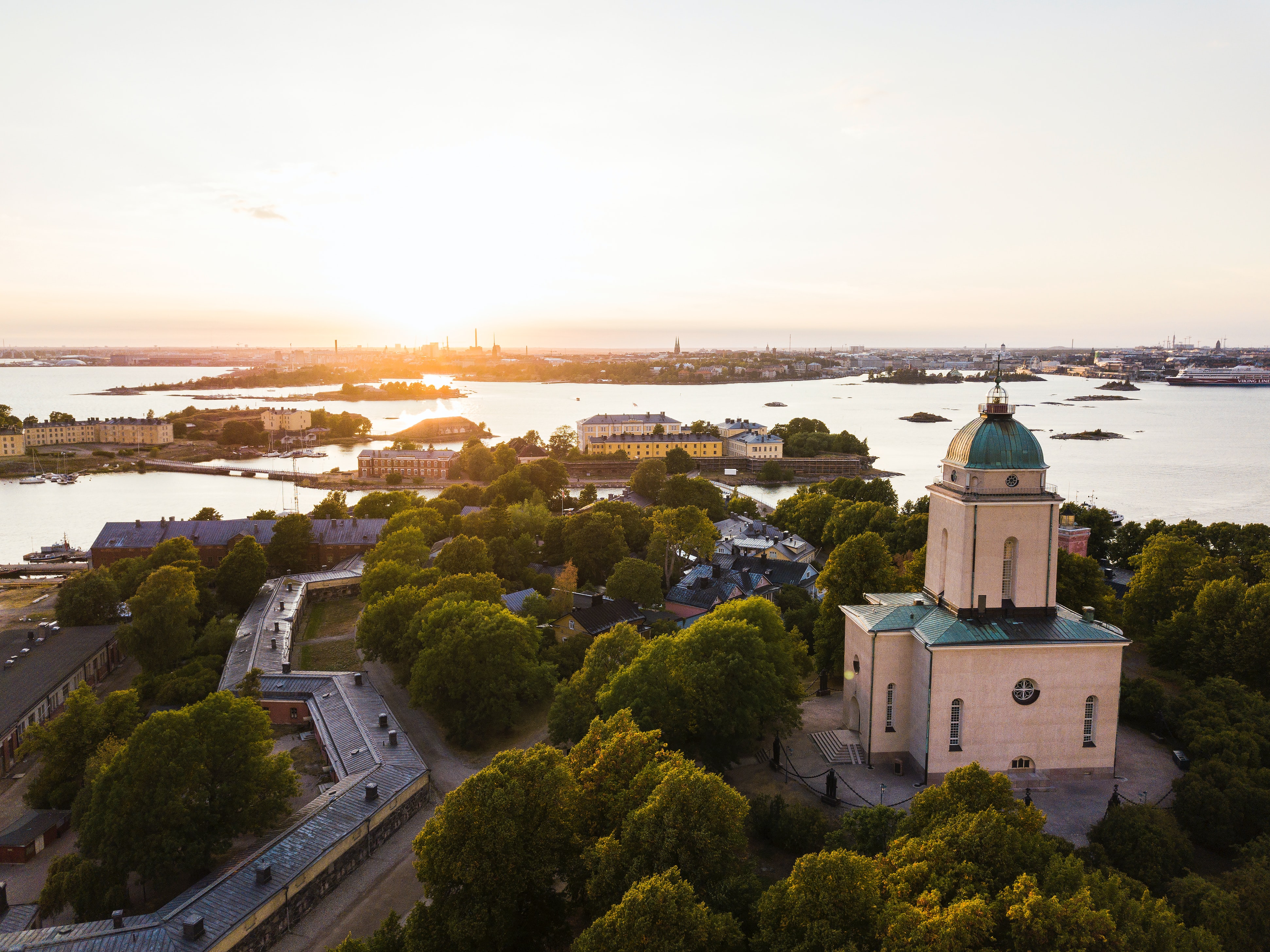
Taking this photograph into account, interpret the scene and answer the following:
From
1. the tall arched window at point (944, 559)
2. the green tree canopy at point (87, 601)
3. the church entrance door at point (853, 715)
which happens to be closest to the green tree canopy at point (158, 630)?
the green tree canopy at point (87, 601)

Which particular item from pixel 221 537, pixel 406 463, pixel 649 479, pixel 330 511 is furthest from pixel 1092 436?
pixel 221 537

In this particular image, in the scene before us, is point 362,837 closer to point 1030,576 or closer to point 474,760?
point 474,760

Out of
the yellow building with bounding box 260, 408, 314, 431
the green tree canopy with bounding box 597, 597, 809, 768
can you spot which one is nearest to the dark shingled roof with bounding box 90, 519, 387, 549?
the green tree canopy with bounding box 597, 597, 809, 768

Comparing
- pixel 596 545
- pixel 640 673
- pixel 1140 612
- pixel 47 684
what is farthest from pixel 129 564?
pixel 1140 612

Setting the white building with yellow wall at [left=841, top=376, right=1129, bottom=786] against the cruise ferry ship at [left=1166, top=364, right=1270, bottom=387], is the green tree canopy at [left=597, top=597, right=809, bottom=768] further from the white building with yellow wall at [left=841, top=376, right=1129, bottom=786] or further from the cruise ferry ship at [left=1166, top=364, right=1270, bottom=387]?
the cruise ferry ship at [left=1166, top=364, right=1270, bottom=387]

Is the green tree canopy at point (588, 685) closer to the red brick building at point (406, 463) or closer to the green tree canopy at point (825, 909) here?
the green tree canopy at point (825, 909)
